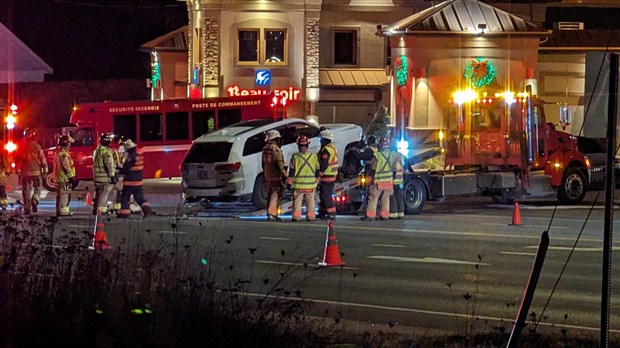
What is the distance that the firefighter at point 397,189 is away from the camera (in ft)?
73.3

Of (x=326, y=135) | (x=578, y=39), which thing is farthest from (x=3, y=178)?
(x=578, y=39)

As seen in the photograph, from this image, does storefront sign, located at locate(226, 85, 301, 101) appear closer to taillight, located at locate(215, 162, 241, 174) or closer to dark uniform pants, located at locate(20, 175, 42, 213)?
taillight, located at locate(215, 162, 241, 174)

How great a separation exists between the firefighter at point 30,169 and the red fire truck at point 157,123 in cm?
874

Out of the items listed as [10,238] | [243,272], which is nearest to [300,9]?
[243,272]

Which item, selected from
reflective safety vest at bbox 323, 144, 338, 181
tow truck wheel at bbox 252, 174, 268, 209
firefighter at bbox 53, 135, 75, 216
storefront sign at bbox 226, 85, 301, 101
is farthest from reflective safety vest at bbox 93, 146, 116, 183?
storefront sign at bbox 226, 85, 301, 101

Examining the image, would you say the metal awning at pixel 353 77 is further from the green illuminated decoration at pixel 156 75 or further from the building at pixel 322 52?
the green illuminated decoration at pixel 156 75

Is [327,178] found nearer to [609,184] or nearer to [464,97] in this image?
[464,97]

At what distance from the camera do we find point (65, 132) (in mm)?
33062

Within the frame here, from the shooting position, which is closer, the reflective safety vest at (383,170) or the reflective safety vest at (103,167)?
the reflective safety vest at (383,170)

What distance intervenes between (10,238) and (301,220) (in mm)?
11091

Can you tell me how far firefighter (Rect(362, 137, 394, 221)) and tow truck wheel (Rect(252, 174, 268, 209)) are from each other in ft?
11.2

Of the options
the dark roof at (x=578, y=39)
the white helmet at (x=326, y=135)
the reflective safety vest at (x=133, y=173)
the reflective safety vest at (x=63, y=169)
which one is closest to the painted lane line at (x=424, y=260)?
the reflective safety vest at (x=133, y=173)

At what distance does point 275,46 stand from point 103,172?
70.0 ft

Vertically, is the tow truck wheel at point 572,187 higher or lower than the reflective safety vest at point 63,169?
lower
